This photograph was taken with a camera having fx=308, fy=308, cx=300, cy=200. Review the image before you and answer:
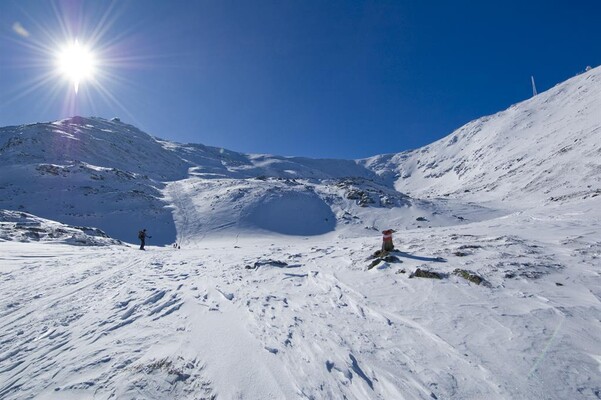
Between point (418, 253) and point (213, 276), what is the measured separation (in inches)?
285

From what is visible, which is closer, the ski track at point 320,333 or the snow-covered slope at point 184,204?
the ski track at point 320,333

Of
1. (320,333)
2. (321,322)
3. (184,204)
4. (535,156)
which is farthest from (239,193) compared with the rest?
(535,156)

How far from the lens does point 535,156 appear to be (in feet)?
301

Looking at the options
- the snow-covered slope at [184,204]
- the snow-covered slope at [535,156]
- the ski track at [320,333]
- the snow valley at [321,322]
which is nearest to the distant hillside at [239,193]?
the snow-covered slope at [184,204]

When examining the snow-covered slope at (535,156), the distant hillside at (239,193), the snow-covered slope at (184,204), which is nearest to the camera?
the snow-covered slope at (184,204)

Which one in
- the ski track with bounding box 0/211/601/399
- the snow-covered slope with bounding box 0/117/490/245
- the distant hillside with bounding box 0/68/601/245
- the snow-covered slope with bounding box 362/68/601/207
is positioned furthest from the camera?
the snow-covered slope with bounding box 362/68/601/207

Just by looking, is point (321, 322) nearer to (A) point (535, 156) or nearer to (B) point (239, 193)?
(B) point (239, 193)

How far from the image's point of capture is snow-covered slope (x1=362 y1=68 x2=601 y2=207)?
5703cm

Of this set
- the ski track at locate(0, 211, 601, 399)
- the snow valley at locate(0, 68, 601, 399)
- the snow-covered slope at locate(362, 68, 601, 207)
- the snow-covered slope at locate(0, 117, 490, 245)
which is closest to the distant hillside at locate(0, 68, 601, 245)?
the snow-covered slope at locate(0, 117, 490, 245)

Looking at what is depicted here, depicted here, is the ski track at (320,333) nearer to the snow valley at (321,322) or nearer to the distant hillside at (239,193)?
the snow valley at (321,322)

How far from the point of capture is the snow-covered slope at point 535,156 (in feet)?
187

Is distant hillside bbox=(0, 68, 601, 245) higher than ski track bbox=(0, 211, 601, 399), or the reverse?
distant hillside bbox=(0, 68, 601, 245)

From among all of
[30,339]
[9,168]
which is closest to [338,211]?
[30,339]

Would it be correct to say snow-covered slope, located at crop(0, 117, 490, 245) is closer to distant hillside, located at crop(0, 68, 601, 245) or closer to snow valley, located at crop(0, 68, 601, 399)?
distant hillside, located at crop(0, 68, 601, 245)
